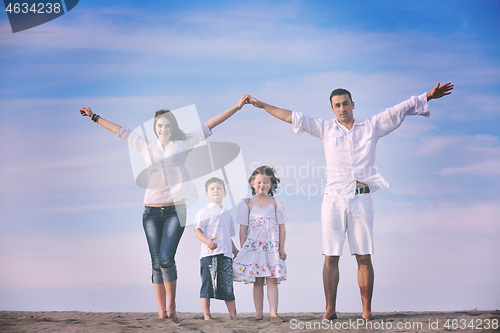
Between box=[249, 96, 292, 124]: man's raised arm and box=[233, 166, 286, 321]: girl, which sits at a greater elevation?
box=[249, 96, 292, 124]: man's raised arm

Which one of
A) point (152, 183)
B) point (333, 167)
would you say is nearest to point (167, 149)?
point (152, 183)

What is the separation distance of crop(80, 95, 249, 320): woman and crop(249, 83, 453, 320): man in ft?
3.34

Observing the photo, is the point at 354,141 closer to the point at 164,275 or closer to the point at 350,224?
the point at 350,224

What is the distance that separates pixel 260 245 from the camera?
4.89 metres

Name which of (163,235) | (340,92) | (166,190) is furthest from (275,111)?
(163,235)

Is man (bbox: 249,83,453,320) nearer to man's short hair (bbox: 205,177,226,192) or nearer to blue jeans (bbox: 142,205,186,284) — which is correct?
man's short hair (bbox: 205,177,226,192)

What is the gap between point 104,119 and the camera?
500 centimetres

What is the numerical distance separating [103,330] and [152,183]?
150 centimetres

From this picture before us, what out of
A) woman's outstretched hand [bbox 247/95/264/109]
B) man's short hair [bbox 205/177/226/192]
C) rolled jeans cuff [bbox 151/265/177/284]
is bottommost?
rolled jeans cuff [bbox 151/265/177/284]

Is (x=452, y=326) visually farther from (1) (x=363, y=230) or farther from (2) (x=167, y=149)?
(2) (x=167, y=149)

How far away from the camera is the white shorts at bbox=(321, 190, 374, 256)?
4375mm

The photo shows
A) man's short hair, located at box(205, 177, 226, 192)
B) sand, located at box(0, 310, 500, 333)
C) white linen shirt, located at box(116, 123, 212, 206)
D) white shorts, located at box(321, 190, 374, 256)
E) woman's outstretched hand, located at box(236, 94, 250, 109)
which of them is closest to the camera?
sand, located at box(0, 310, 500, 333)

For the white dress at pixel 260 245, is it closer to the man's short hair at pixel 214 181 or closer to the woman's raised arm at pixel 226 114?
the man's short hair at pixel 214 181

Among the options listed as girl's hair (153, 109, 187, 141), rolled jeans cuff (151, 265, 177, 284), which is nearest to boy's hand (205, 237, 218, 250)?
rolled jeans cuff (151, 265, 177, 284)
